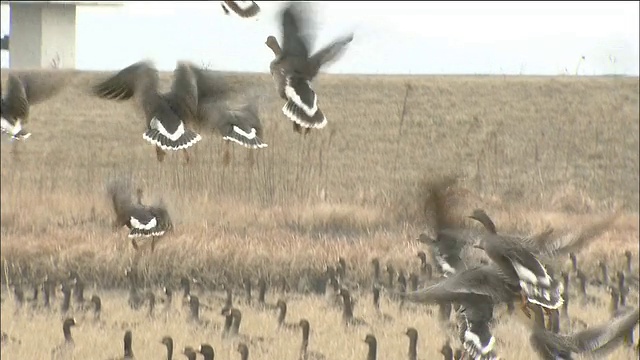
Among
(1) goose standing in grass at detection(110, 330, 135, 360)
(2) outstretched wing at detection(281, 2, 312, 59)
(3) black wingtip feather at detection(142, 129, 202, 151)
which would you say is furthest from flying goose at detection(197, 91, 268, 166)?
(1) goose standing in grass at detection(110, 330, 135, 360)

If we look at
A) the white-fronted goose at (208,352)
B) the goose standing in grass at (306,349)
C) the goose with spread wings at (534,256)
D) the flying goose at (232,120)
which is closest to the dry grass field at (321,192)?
the goose standing in grass at (306,349)

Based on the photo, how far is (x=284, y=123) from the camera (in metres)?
25.2

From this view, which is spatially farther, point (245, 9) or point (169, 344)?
point (169, 344)

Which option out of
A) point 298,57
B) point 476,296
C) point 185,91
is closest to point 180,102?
point 185,91

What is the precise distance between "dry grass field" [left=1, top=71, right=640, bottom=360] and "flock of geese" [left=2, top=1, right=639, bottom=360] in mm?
226

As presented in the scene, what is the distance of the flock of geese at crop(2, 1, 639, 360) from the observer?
6113mm

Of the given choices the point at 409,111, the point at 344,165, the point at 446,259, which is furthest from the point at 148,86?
the point at 409,111

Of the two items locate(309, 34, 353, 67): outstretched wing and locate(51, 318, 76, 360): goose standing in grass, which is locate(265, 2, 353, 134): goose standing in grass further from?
locate(51, 318, 76, 360): goose standing in grass

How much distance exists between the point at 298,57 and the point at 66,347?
270cm

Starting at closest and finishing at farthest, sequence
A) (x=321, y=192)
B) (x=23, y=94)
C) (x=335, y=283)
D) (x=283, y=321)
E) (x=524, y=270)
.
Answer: (x=524, y=270)
(x=23, y=94)
(x=283, y=321)
(x=335, y=283)
(x=321, y=192)

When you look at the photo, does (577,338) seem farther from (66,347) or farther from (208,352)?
(66,347)

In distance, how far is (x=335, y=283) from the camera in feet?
36.3

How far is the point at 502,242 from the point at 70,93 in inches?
978

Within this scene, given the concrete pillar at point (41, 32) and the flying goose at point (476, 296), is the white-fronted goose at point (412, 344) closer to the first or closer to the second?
→ the flying goose at point (476, 296)
